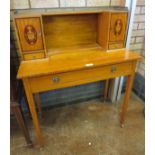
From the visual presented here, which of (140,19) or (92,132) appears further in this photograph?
(140,19)

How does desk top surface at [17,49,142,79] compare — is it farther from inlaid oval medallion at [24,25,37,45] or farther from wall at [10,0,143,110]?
wall at [10,0,143,110]

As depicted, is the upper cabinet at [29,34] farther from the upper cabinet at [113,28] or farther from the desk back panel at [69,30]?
the upper cabinet at [113,28]

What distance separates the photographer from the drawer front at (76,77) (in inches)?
37.6

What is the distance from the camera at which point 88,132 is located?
1419 millimetres

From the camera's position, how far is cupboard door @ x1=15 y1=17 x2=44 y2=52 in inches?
38.9

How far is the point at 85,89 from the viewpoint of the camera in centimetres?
178

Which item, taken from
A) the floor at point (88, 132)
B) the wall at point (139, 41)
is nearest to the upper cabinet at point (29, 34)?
the floor at point (88, 132)

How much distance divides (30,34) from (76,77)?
1.53 feet

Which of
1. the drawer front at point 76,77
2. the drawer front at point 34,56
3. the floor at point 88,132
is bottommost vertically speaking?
the floor at point 88,132

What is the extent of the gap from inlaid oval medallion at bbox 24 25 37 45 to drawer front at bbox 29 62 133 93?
1.04ft

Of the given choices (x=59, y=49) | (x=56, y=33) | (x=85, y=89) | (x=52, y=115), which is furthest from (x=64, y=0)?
(x=52, y=115)
